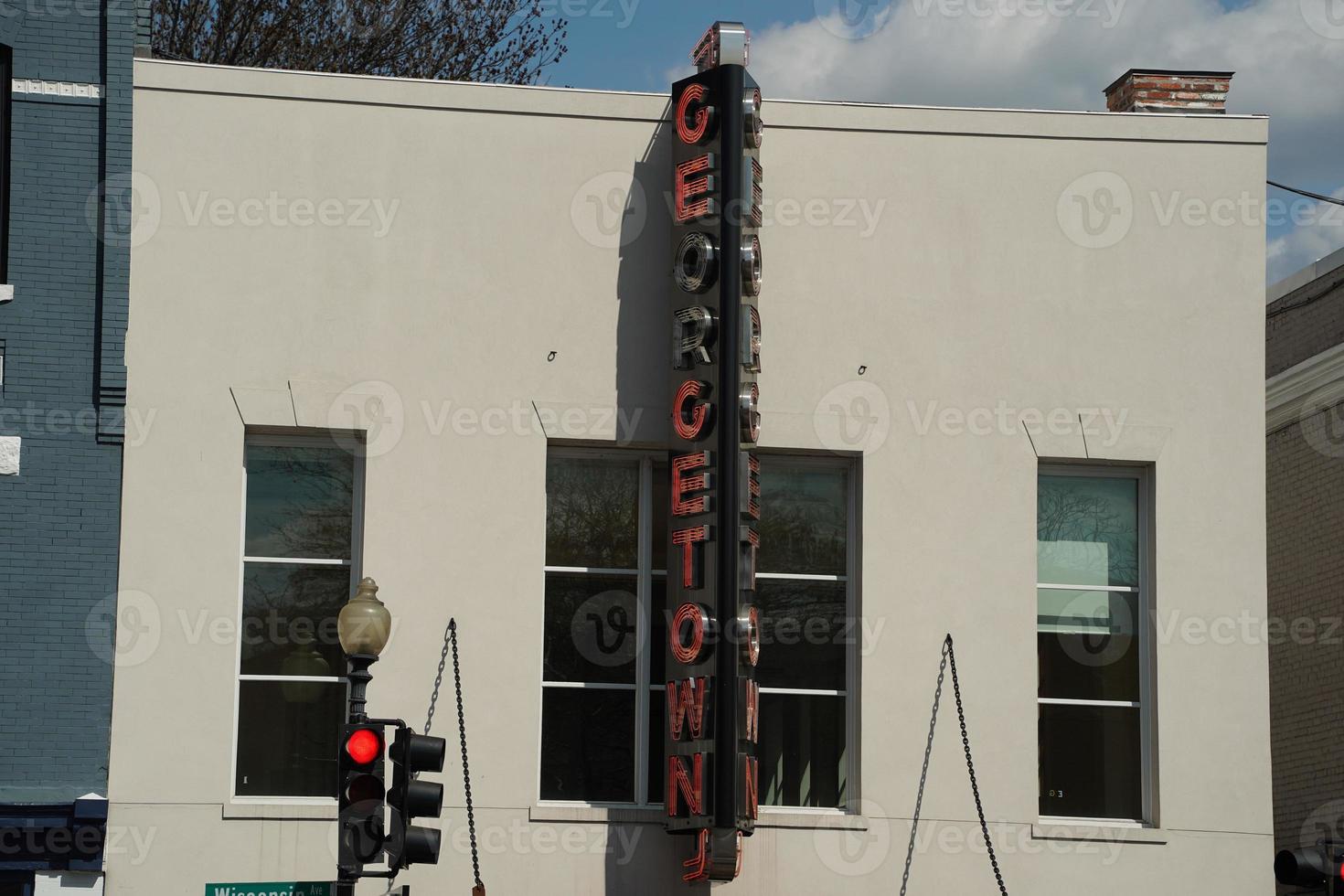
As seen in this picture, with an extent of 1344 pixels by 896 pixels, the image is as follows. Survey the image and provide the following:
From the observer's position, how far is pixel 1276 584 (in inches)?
870

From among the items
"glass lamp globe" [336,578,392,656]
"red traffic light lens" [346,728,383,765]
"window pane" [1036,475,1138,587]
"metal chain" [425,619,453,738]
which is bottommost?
"red traffic light lens" [346,728,383,765]

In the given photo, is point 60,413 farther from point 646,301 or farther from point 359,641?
point 646,301

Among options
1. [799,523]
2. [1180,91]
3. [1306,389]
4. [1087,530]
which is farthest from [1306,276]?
[799,523]

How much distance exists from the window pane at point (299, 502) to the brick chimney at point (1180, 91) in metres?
7.75

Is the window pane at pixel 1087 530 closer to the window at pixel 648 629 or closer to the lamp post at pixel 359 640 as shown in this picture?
the window at pixel 648 629

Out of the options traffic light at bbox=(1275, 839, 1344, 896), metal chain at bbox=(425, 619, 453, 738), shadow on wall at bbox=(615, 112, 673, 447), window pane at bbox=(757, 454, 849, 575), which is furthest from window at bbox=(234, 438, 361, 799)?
traffic light at bbox=(1275, 839, 1344, 896)

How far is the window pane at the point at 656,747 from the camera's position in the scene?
1420 cm

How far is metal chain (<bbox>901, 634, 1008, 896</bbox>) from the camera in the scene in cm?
1389

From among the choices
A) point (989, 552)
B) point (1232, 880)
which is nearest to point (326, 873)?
point (989, 552)

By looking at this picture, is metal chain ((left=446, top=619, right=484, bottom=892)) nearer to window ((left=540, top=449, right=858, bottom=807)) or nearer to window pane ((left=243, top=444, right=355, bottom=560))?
window ((left=540, top=449, right=858, bottom=807))

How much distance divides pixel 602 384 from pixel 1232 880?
21.3ft

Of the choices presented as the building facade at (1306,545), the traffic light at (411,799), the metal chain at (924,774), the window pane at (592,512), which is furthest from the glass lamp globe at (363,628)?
the building facade at (1306,545)

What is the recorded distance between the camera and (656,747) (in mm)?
14258

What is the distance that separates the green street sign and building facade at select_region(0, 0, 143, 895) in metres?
1.04
